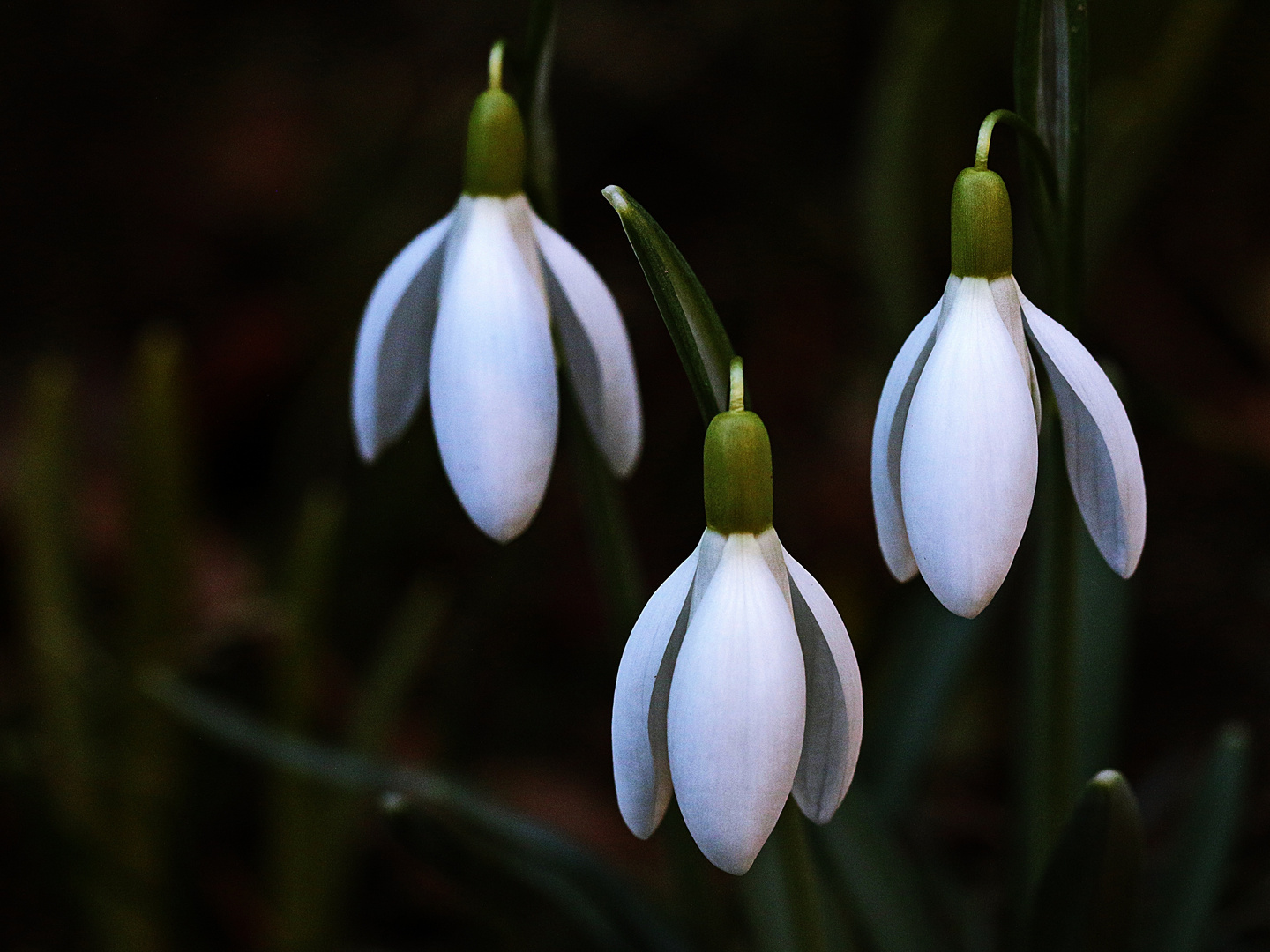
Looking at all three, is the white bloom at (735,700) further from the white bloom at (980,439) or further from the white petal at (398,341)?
the white petal at (398,341)

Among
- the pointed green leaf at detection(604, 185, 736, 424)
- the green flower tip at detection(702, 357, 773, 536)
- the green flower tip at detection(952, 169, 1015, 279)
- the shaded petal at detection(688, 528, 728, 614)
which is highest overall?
the green flower tip at detection(952, 169, 1015, 279)

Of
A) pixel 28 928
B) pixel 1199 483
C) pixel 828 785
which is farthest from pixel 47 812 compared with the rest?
pixel 1199 483

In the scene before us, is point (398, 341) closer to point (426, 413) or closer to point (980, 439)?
point (980, 439)

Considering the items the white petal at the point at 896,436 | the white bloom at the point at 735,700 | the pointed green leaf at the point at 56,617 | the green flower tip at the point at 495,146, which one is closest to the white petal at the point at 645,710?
the white bloom at the point at 735,700

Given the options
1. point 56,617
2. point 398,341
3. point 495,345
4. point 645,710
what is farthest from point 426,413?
point 645,710

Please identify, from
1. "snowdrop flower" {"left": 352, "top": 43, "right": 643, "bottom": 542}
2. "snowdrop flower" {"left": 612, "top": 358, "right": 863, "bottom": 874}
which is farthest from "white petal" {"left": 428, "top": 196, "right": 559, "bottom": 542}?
"snowdrop flower" {"left": 612, "top": 358, "right": 863, "bottom": 874}

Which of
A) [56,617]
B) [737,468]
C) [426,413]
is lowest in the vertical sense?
[56,617]

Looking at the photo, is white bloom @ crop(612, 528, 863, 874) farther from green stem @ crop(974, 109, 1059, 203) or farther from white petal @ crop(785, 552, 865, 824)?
green stem @ crop(974, 109, 1059, 203)
